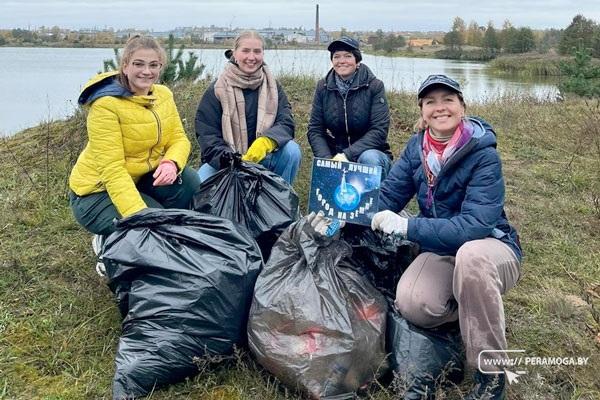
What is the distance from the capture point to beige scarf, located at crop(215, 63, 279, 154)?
329 centimetres

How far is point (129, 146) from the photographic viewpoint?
2852 millimetres

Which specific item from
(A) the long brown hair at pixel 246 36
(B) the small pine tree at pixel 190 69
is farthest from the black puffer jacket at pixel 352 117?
(B) the small pine tree at pixel 190 69

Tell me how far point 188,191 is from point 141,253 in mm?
930

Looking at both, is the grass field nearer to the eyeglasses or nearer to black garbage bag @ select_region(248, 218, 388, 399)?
black garbage bag @ select_region(248, 218, 388, 399)

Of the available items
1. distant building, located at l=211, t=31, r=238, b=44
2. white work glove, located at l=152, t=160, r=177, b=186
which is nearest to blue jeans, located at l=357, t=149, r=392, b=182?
white work glove, located at l=152, t=160, r=177, b=186

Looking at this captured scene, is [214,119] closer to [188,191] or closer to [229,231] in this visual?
[188,191]

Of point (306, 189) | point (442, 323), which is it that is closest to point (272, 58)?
point (306, 189)

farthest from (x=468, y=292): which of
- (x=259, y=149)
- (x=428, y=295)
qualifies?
(x=259, y=149)

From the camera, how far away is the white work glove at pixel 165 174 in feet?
9.42

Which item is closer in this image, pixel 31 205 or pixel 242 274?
Result: pixel 242 274

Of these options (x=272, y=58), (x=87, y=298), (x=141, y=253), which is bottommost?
(x=87, y=298)

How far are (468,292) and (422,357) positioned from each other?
32cm

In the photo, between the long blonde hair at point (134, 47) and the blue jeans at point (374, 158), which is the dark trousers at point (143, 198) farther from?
the blue jeans at point (374, 158)

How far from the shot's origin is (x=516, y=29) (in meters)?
28.4
